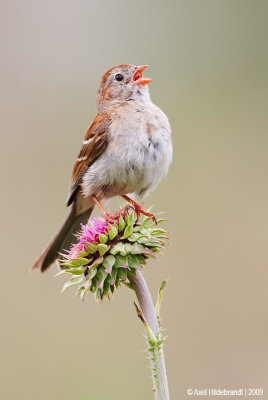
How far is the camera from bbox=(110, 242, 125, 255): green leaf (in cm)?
321

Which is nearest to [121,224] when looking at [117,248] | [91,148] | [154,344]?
[117,248]

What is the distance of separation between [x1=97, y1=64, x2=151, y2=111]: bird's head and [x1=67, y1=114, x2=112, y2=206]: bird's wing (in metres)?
0.30

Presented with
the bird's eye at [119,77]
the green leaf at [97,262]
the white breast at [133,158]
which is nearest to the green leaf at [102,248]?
the green leaf at [97,262]

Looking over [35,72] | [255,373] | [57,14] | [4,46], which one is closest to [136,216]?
[255,373]

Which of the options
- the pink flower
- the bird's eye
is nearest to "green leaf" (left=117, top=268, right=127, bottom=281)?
the pink flower

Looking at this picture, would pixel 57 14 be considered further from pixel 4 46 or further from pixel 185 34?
pixel 185 34

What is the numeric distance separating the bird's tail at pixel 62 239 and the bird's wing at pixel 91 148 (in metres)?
0.21

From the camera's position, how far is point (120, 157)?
4.53 metres

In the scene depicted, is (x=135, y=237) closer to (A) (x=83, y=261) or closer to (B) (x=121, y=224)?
(B) (x=121, y=224)

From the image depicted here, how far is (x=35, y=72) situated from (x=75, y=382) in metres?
5.75

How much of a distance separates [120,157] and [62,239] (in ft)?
2.72

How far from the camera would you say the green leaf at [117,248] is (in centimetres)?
321

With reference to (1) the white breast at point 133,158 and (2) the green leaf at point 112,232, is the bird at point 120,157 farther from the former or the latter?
(2) the green leaf at point 112,232

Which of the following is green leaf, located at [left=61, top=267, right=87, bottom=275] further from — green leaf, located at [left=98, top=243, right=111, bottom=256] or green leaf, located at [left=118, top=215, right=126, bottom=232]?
green leaf, located at [left=118, top=215, right=126, bottom=232]
